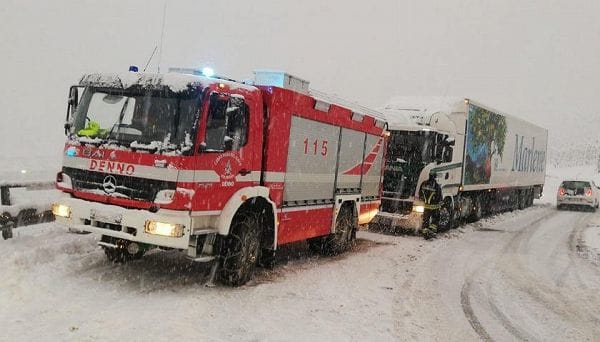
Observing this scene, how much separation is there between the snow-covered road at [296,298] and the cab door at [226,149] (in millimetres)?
1351

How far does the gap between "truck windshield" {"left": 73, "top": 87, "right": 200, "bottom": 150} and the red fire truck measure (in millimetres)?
14

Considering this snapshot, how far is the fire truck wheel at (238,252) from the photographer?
748 cm

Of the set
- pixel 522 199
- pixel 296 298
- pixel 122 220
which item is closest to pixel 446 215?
pixel 296 298

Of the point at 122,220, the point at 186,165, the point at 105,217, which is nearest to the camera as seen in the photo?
the point at 186,165

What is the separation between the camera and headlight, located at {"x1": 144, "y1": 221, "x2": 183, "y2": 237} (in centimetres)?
656

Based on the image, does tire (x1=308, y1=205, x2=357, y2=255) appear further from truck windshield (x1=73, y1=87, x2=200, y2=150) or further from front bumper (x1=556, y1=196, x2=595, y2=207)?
front bumper (x1=556, y1=196, x2=595, y2=207)

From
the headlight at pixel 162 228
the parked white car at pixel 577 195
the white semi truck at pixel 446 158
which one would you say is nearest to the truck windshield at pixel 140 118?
the headlight at pixel 162 228

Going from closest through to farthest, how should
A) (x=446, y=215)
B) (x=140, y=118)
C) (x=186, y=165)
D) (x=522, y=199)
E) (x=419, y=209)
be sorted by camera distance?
(x=186, y=165) < (x=140, y=118) < (x=419, y=209) < (x=446, y=215) < (x=522, y=199)

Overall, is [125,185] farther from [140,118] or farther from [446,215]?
[446,215]

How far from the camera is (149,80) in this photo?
7.00 meters

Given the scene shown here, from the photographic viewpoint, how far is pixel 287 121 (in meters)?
8.52

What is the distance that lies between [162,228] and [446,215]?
1086 centimetres

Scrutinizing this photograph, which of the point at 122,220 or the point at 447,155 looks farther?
the point at 447,155

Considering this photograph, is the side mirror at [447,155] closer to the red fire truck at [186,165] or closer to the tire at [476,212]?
the tire at [476,212]
